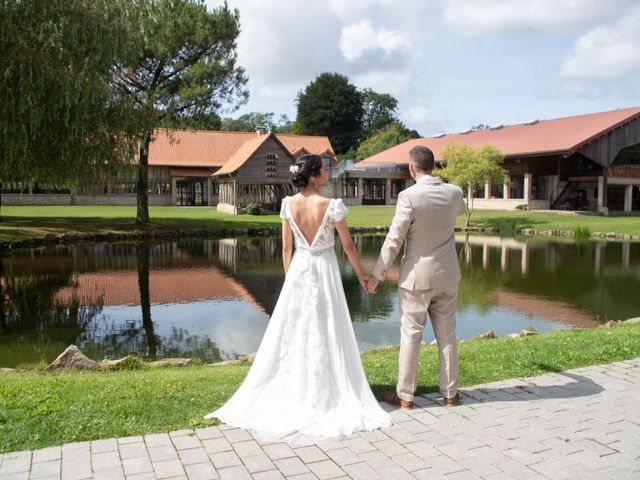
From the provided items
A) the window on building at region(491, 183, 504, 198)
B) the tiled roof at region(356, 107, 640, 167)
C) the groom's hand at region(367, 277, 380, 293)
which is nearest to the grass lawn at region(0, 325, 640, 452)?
the groom's hand at region(367, 277, 380, 293)

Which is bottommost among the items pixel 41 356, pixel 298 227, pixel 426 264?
pixel 41 356

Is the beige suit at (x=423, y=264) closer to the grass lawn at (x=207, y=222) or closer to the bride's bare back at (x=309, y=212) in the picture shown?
the bride's bare back at (x=309, y=212)

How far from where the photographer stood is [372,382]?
4750 millimetres

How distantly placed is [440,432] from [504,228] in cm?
2816

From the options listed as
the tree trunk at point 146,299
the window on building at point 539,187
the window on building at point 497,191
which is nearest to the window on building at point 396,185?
the window on building at point 497,191

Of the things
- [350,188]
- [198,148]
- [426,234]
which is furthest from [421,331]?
[350,188]

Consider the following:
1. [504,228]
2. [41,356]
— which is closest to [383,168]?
[504,228]

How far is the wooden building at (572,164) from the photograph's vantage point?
115ft

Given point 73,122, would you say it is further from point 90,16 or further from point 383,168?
point 383,168

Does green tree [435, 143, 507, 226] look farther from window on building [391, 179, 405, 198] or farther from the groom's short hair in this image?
the groom's short hair

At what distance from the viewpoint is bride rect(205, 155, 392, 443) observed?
12.5 ft

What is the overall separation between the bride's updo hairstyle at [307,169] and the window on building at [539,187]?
3679 cm

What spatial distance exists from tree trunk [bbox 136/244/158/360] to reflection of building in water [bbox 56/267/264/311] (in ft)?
0.35

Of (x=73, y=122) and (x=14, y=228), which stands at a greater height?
(x=73, y=122)
